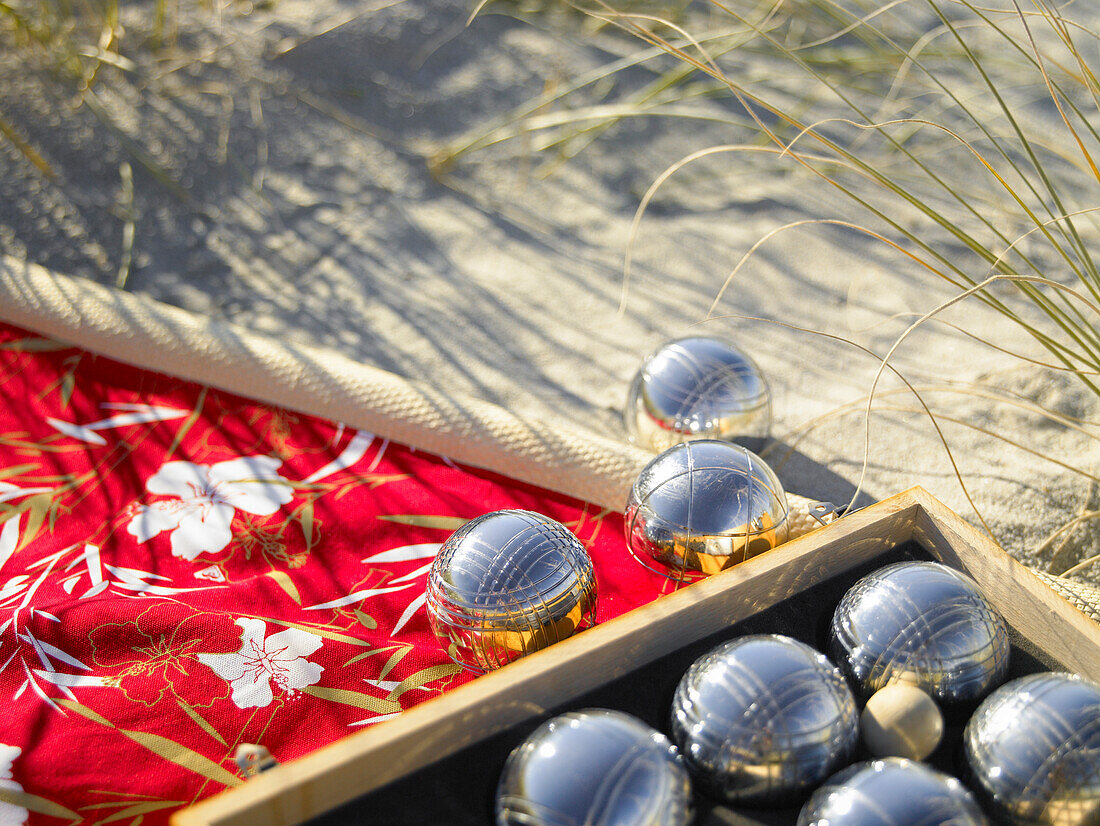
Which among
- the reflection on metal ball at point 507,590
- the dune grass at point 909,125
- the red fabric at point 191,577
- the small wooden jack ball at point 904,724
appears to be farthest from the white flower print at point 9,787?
the dune grass at point 909,125

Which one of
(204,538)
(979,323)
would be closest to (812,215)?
(979,323)

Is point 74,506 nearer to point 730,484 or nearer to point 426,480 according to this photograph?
point 426,480

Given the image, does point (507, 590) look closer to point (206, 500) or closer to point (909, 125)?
point (206, 500)

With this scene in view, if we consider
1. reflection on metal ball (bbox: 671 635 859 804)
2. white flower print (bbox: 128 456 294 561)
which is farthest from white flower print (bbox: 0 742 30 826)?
reflection on metal ball (bbox: 671 635 859 804)

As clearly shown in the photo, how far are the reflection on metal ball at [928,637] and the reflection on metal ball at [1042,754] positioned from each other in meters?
0.05

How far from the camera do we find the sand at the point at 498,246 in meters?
1.31

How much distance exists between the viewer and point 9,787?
0.78m

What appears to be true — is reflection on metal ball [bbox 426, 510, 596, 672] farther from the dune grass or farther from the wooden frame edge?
the dune grass

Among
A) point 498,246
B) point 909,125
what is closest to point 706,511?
point 498,246

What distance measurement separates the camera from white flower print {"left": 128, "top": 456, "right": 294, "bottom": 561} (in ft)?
3.52

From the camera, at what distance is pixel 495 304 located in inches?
64.8

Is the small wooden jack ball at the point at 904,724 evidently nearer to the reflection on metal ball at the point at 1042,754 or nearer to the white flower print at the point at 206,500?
the reflection on metal ball at the point at 1042,754

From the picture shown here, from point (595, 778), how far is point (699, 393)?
1.86 feet

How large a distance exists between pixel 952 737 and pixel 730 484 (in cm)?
30
